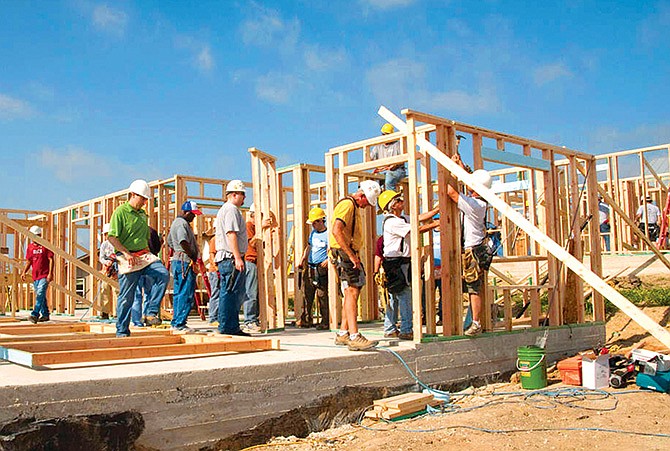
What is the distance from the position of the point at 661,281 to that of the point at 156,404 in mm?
10685

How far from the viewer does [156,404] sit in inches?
184

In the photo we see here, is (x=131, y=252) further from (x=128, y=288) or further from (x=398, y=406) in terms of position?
(x=398, y=406)

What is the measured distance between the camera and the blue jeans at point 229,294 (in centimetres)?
722

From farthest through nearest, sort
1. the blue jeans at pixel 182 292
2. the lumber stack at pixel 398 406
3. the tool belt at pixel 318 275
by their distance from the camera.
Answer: the tool belt at pixel 318 275 < the blue jeans at pixel 182 292 < the lumber stack at pixel 398 406

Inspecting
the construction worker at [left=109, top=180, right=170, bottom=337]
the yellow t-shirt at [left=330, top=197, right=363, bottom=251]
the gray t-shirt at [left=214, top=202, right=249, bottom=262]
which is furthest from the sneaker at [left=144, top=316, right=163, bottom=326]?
the yellow t-shirt at [left=330, top=197, right=363, bottom=251]

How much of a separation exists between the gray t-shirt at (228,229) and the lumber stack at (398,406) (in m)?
2.43

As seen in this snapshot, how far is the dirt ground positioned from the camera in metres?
5.05

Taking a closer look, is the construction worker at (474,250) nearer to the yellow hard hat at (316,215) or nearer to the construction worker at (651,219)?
the yellow hard hat at (316,215)

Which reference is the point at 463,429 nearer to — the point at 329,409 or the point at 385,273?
the point at 329,409

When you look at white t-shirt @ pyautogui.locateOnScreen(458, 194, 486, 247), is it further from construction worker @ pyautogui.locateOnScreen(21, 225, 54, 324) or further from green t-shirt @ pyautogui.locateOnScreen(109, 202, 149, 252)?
construction worker @ pyautogui.locateOnScreen(21, 225, 54, 324)

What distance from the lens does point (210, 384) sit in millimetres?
4980

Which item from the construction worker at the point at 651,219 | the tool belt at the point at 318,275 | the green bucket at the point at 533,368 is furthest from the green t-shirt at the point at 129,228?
the construction worker at the point at 651,219

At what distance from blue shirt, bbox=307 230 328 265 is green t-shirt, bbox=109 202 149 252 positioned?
Answer: 2725mm

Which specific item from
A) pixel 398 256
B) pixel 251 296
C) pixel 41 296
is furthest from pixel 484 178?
pixel 41 296
